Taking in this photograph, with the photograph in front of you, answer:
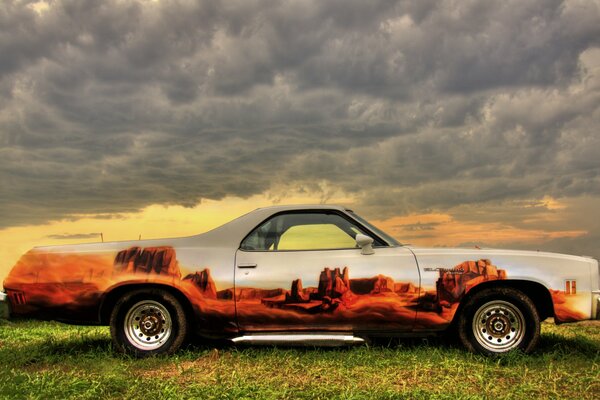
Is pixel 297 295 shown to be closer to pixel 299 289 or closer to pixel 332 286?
pixel 299 289

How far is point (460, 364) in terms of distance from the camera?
6254 mm

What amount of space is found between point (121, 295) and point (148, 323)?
18.5 inches

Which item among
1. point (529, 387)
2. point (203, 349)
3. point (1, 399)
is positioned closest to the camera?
point (1, 399)

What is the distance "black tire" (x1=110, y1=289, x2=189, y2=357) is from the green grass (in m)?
0.18

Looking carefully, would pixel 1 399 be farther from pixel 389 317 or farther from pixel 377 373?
pixel 389 317

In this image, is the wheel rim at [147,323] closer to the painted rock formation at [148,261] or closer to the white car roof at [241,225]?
the painted rock formation at [148,261]

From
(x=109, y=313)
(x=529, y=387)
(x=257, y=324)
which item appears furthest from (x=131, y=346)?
(x=529, y=387)

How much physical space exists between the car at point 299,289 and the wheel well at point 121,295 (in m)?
0.01

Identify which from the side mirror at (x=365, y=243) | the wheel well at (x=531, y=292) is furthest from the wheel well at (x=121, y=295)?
the wheel well at (x=531, y=292)

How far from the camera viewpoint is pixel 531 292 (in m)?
7.05

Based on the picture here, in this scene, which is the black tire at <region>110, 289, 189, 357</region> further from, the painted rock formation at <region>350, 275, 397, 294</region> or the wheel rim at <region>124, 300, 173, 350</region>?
the painted rock formation at <region>350, 275, 397, 294</region>

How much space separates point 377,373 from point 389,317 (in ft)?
2.66

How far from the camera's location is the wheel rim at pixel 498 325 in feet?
21.9

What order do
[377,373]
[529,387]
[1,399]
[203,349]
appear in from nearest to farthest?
[1,399] < [529,387] < [377,373] < [203,349]
